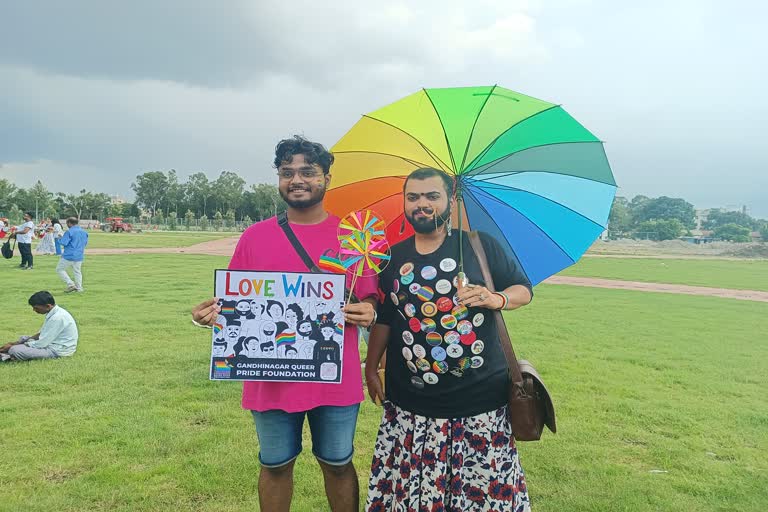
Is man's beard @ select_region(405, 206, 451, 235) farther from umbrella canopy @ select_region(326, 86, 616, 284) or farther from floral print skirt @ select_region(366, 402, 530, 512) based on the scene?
floral print skirt @ select_region(366, 402, 530, 512)

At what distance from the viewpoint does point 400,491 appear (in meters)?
2.74

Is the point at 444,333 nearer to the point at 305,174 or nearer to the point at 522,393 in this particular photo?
the point at 522,393

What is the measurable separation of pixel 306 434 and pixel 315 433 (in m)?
2.40

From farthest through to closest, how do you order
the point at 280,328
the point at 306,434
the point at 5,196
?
the point at 5,196
the point at 306,434
the point at 280,328

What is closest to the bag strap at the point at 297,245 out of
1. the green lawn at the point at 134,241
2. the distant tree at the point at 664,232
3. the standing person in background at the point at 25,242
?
the standing person in background at the point at 25,242

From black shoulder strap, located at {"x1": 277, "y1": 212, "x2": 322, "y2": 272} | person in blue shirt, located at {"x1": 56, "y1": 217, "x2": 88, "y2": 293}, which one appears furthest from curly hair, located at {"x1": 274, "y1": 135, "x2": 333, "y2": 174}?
person in blue shirt, located at {"x1": 56, "y1": 217, "x2": 88, "y2": 293}

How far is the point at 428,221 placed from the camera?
2574 millimetres

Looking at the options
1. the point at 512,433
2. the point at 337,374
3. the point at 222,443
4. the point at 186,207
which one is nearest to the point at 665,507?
the point at 512,433

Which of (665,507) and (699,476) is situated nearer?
(665,507)

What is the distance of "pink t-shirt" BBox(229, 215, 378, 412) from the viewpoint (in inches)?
100

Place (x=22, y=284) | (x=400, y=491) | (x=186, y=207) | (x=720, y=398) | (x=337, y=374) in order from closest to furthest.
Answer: (x=337, y=374), (x=400, y=491), (x=720, y=398), (x=22, y=284), (x=186, y=207)

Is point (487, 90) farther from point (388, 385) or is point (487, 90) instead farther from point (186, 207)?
point (186, 207)

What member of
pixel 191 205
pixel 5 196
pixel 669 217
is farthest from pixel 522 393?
pixel 669 217

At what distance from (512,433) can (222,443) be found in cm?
269
